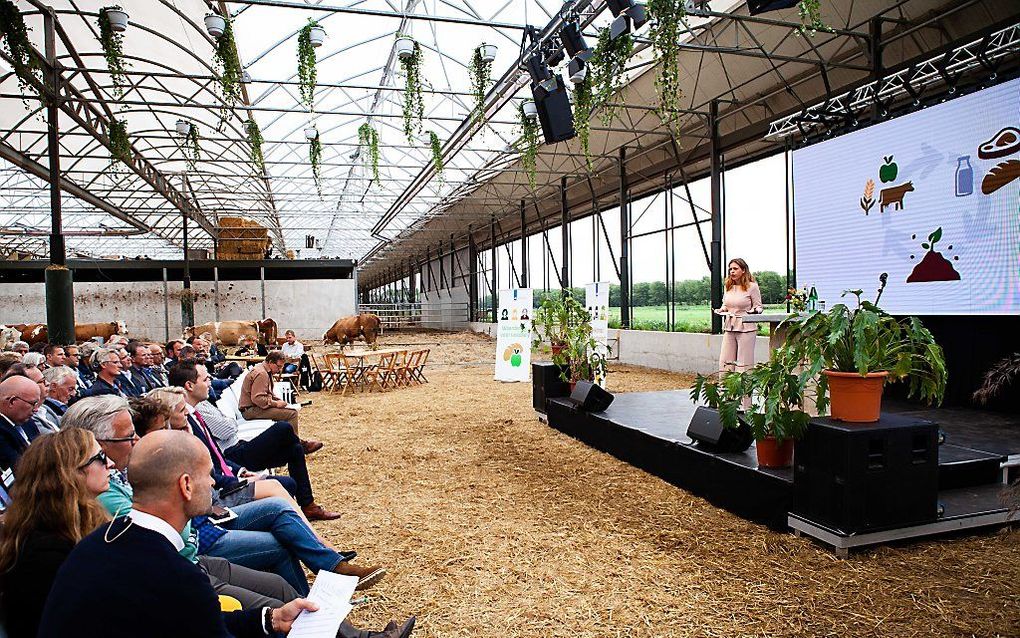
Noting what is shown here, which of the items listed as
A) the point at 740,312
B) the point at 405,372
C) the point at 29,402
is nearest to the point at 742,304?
the point at 740,312

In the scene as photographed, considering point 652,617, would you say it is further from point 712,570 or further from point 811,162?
point 811,162

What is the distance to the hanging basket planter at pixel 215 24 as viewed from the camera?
24.7 feet

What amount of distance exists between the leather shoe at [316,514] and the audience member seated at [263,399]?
51.3 inches

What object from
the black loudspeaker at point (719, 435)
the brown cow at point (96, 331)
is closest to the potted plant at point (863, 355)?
the black loudspeaker at point (719, 435)

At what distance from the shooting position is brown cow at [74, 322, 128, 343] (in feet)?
54.7

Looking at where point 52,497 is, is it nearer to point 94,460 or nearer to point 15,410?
point 94,460

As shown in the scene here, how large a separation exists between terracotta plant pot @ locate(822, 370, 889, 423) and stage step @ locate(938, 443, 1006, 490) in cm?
97

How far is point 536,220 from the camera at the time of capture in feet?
76.6

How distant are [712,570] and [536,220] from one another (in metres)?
20.6

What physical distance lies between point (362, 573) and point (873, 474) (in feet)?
9.02

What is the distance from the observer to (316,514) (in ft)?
14.2

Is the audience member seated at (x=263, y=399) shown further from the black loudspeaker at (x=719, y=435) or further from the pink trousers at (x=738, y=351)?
the pink trousers at (x=738, y=351)

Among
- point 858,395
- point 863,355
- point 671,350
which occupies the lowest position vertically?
point 671,350

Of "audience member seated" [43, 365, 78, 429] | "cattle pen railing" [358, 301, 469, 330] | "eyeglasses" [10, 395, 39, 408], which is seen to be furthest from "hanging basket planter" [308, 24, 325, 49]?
"cattle pen railing" [358, 301, 469, 330]
